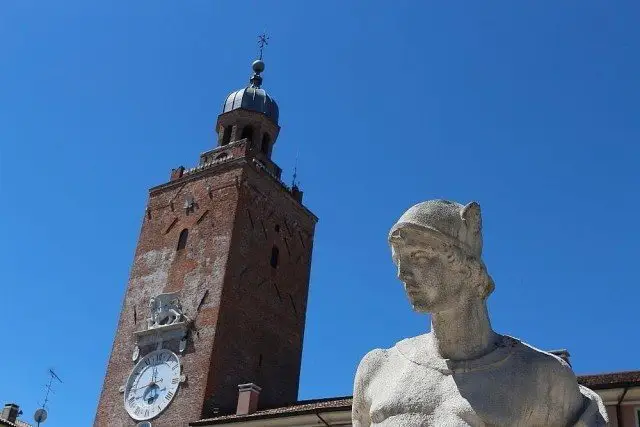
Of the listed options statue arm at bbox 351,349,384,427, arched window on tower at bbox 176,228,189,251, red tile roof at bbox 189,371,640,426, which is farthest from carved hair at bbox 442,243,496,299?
arched window on tower at bbox 176,228,189,251

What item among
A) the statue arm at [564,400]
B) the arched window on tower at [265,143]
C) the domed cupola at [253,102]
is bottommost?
the statue arm at [564,400]

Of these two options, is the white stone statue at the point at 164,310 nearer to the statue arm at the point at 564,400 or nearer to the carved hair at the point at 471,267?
the carved hair at the point at 471,267

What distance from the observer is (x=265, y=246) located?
99.6 ft

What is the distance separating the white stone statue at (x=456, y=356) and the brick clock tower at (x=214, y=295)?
948 inches

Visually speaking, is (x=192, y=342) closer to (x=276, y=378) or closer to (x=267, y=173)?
(x=276, y=378)

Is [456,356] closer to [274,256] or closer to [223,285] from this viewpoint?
[223,285]

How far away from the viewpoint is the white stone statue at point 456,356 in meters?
2.10

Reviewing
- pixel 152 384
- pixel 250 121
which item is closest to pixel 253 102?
pixel 250 121

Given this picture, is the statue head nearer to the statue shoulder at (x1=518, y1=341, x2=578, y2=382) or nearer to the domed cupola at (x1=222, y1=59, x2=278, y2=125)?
the statue shoulder at (x1=518, y1=341, x2=578, y2=382)

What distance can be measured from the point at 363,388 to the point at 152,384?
2612 centimetres

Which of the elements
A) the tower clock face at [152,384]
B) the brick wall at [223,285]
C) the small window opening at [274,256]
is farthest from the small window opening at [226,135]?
the tower clock face at [152,384]

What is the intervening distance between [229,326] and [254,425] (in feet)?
17.9

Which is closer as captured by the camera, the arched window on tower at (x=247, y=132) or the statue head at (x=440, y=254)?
the statue head at (x=440, y=254)

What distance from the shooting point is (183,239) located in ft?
99.8
